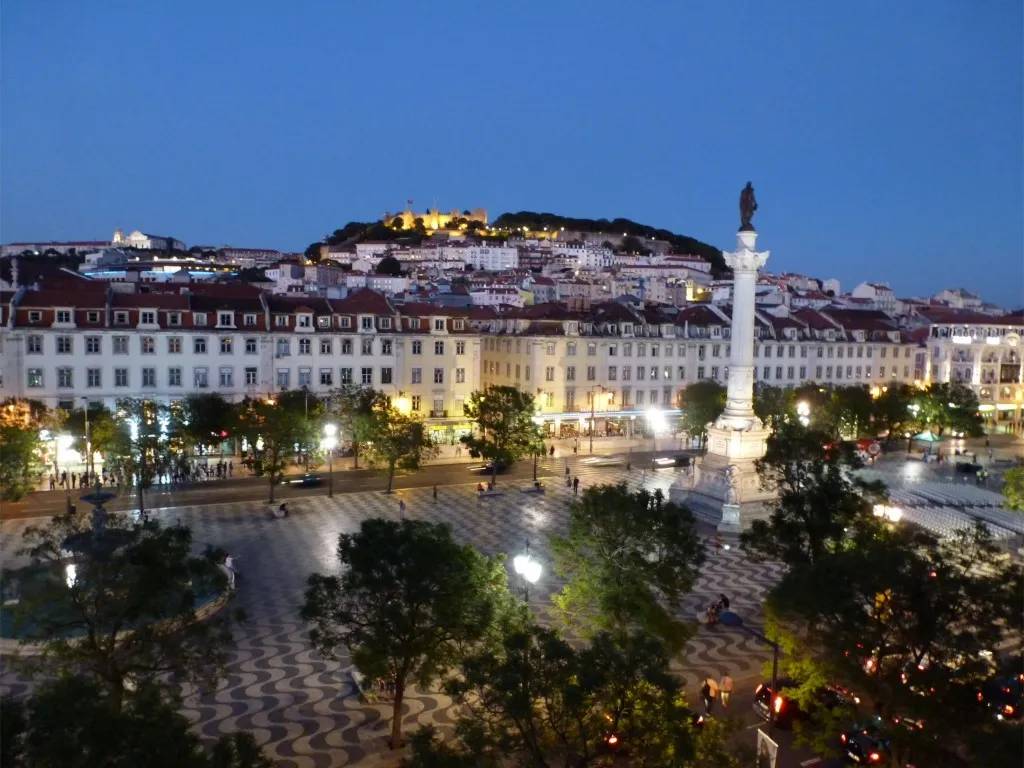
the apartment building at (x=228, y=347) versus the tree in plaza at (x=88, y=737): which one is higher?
the apartment building at (x=228, y=347)

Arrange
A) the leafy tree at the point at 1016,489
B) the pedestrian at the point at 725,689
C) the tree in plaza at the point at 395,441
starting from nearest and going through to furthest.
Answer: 1. the pedestrian at the point at 725,689
2. the leafy tree at the point at 1016,489
3. the tree in plaza at the point at 395,441

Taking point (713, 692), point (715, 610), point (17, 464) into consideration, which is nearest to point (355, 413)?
point (17, 464)

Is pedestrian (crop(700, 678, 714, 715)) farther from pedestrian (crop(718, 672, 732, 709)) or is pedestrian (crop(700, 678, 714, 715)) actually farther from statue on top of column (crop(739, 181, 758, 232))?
statue on top of column (crop(739, 181, 758, 232))

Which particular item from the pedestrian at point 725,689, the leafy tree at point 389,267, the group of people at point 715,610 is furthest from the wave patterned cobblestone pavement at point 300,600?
the leafy tree at point 389,267

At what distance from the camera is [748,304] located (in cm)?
3681

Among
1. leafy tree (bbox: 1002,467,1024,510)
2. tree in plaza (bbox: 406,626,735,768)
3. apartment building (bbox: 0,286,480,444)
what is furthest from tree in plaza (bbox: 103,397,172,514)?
leafy tree (bbox: 1002,467,1024,510)

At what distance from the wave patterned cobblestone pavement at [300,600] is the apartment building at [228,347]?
510 inches

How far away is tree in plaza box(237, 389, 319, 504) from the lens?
35.1 metres

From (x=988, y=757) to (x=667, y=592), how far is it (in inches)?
275

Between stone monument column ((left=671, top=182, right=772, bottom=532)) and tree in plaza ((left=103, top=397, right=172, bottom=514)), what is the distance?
71.5 ft

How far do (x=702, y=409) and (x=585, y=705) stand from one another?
3837 centimetres

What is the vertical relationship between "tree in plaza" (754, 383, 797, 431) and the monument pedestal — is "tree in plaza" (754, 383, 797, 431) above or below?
above

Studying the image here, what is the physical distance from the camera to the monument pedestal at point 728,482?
32.6 metres

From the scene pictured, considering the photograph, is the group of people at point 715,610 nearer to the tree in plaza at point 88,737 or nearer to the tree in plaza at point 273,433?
the tree in plaza at point 88,737
